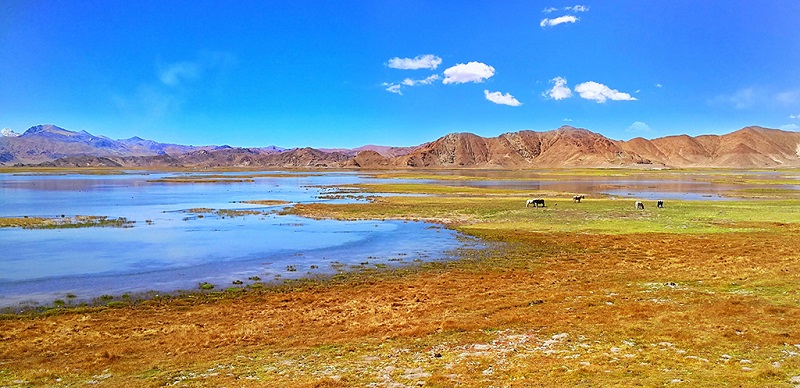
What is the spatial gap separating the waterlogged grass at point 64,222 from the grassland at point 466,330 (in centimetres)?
2346

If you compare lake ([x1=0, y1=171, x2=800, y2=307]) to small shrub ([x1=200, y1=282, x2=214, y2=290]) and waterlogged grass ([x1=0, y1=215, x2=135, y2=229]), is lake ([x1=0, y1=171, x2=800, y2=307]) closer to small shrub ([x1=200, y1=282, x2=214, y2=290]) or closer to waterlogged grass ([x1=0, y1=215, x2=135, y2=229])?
small shrub ([x1=200, y1=282, x2=214, y2=290])

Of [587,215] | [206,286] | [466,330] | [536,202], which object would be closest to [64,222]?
[206,286]

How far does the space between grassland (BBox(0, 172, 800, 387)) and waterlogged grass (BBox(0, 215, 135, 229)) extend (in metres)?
23.5

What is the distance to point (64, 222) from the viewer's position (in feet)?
121

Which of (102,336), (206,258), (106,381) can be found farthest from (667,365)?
(206,258)

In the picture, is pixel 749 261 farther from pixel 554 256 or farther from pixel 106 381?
pixel 106 381

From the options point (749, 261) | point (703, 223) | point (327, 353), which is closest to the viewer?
point (327, 353)

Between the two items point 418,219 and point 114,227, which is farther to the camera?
point 418,219

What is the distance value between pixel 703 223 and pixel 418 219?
2024 cm

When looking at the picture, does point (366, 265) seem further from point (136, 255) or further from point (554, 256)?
point (136, 255)

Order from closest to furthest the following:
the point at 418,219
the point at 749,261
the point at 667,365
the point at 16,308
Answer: the point at 667,365 → the point at 16,308 → the point at 749,261 → the point at 418,219

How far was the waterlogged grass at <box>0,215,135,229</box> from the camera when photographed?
115ft

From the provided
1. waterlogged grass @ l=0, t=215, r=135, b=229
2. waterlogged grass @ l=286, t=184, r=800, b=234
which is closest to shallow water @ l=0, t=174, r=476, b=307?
waterlogged grass @ l=0, t=215, r=135, b=229

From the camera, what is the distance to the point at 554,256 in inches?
956
